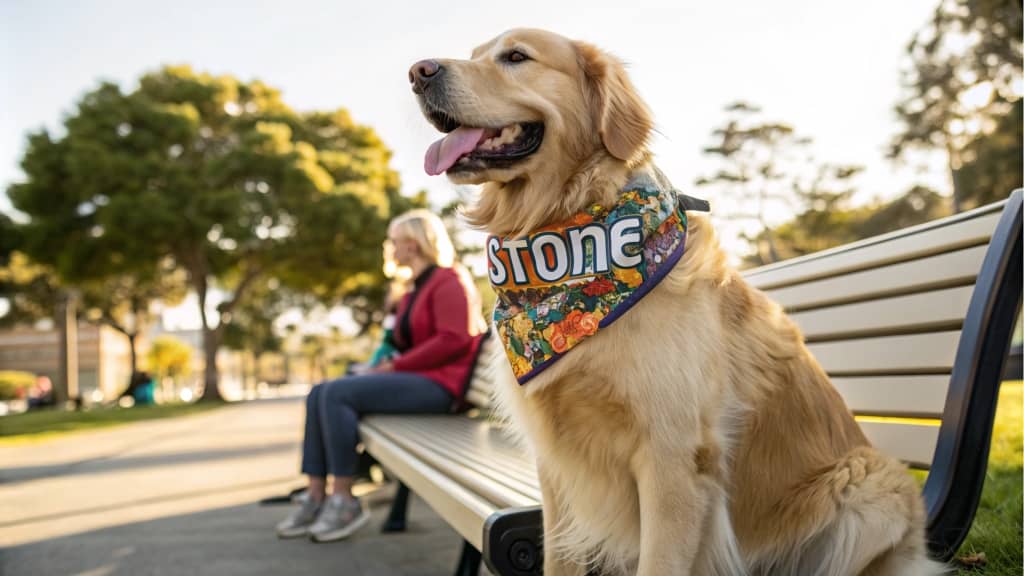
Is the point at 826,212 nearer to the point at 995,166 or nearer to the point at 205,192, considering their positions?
the point at 995,166

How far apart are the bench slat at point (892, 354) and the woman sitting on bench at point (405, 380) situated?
2425 millimetres

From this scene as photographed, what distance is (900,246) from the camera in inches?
97.8

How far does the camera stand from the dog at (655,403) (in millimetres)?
1809

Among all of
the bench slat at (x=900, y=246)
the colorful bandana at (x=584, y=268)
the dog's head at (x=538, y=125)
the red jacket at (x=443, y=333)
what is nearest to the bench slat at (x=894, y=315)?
the bench slat at (x=900, y=246)

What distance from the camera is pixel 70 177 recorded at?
918 inches

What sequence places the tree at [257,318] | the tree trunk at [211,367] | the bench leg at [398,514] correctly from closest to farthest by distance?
the bench leg at [398,514], the tree trunk at [211,367], the tree at [257,318]

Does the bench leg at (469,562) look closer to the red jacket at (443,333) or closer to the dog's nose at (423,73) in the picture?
the red jacket at (443,333)

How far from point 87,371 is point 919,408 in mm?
62580

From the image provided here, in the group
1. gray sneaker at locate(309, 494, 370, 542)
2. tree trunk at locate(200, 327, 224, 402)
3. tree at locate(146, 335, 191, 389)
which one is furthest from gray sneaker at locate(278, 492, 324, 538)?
tree at locate(146, 335, 191, 389)

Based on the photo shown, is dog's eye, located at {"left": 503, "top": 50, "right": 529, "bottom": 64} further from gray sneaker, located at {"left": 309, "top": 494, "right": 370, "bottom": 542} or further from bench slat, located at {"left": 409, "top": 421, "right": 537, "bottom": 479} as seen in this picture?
gray sneaker, located at {"left": 309, "top": 494, "right": 370, "bottom": 542}

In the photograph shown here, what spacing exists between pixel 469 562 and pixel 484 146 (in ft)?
5.84

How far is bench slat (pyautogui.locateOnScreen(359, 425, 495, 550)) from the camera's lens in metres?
2.19

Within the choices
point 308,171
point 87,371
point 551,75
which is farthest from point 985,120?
point 87,371

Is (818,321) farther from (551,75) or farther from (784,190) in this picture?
(784,190)
